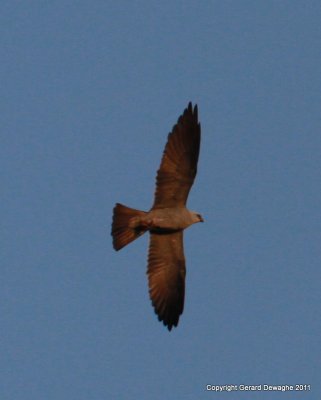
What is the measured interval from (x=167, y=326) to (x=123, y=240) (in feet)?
6.79

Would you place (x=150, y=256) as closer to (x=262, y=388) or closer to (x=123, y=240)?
(x=123, y=240)

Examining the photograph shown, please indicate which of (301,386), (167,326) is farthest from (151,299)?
(301,386)

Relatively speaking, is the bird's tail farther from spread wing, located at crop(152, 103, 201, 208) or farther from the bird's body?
spread wing, located at crop(152, 103, 201, 208)

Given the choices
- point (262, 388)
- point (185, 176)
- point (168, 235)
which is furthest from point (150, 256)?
point (262, 388)

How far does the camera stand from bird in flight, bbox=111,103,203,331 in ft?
59.7

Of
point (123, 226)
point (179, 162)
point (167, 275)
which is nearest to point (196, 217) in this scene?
point (179, 162)

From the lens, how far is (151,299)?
19.0 meters

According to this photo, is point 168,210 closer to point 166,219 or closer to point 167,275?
point 166,219

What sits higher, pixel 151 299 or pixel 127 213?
pixel 127 213

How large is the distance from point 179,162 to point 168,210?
0.89 meters

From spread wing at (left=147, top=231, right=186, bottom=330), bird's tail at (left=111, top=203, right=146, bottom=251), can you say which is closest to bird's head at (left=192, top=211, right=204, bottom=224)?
spread wing at (left=147, top=231, right=186, bottom=330)

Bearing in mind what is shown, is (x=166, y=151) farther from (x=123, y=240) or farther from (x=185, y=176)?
(x=123, y=240)

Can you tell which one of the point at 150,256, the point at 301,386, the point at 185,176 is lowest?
the point at 301,386

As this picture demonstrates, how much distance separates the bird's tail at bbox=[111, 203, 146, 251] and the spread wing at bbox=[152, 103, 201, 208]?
Result: 1.71 feet
